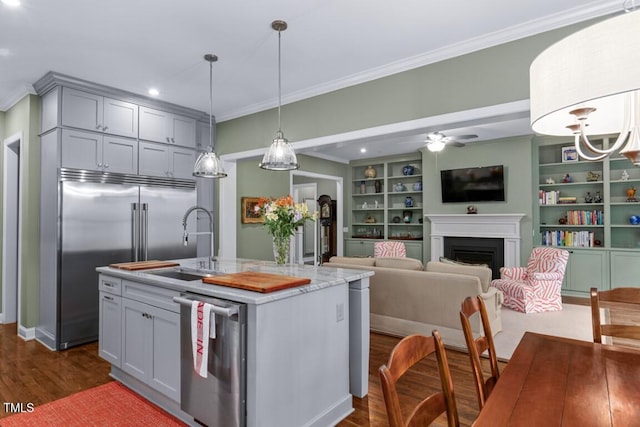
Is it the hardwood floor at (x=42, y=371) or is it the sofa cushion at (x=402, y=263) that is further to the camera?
the sofa cushion at (x=402, y=263)

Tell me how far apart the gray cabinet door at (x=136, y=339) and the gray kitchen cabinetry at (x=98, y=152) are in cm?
188

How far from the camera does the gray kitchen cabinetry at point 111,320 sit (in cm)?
297

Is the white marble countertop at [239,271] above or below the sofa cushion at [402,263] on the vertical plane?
above

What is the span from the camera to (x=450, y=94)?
3.16m

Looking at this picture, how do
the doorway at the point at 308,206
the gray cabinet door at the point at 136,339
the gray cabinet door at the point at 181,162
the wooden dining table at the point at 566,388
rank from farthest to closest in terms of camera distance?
the doorway at the point at 308,206 < the gray cabinet door at the point at 181,162 < the gray cabinet door at the point at 136,339 < the wooden dining table at the point at 566,388

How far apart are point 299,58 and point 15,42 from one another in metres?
2.39

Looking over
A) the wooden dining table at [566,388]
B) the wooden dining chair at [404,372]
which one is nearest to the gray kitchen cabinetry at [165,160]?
the wooden dining chair at [404,372]

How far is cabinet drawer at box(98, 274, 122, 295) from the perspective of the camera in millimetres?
3000

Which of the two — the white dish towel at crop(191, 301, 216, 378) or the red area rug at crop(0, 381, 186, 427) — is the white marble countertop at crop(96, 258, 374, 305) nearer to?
the white dish towel at crop(191, 301, 216, 378)

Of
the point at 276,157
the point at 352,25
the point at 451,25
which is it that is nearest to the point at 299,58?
the point at 352,25

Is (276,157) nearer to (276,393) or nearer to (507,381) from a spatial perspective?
(276,393)

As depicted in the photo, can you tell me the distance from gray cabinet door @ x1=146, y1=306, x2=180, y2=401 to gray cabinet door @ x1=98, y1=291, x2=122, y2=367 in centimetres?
50

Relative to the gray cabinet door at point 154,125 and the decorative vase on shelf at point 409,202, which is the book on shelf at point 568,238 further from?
the gray cabinet door at point 154,125

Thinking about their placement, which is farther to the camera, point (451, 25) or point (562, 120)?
point (451, 25)
